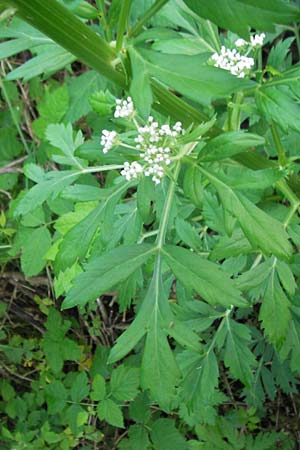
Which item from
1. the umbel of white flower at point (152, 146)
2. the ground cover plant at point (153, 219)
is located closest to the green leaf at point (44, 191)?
the ground cover plant at point (153, 219)

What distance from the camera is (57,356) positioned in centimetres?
292

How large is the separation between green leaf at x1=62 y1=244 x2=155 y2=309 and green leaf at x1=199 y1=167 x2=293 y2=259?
0.30m

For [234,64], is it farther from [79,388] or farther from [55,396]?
[55,396]

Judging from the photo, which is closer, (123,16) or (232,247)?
(123,16)

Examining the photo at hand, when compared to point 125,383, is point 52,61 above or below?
above

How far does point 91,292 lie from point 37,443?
1.64 m

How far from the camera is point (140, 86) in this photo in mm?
1144

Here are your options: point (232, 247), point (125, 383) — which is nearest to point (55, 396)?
point (125, 383)

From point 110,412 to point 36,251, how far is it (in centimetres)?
79

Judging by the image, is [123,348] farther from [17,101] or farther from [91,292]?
[17,101]

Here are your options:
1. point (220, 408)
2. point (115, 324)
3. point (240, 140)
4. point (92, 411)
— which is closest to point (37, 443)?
point (92, 411)

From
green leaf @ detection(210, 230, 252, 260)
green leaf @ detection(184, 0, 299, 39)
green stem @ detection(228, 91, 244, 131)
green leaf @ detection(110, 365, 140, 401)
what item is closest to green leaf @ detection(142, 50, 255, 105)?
green leaf @ detection(184, 0, 299, 39)

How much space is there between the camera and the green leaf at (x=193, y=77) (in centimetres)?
113

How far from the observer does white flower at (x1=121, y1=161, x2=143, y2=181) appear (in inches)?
55.3
